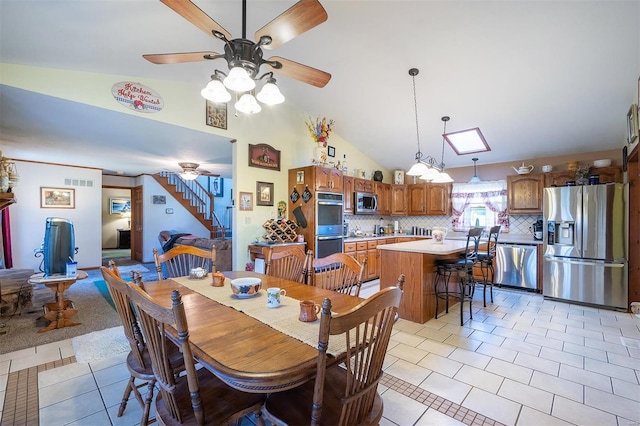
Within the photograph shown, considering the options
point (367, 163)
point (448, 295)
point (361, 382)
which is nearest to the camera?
point (361, 382)

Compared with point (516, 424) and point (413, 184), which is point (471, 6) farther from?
point (413, 184)

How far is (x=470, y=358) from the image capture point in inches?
99.0

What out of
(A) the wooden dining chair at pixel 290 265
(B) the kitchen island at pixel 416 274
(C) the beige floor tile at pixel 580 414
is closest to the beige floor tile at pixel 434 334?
(B) the kitchen island at pixel 416 274

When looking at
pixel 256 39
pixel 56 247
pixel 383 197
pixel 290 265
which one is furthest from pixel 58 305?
pixel 383 197

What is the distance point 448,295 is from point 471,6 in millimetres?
3230

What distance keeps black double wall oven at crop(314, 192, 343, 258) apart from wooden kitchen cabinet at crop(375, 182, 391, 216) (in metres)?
1.56

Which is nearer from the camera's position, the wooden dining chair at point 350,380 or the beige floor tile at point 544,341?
the wooden dining chair at point 350,380

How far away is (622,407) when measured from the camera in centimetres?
188

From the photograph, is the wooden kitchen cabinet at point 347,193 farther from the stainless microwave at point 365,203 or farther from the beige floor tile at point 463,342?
the beige floor tile at point 463,342

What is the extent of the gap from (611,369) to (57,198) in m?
9.24

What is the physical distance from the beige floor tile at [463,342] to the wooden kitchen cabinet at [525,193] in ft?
11.3

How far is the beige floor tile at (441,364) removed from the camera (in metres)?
2.31

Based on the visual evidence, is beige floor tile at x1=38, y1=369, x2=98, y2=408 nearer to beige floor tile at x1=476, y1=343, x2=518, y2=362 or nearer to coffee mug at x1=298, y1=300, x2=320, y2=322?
coffee mug at x1=298, y1=300, x2=320, y2=322

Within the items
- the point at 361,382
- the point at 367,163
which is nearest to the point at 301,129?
the point at 367,163
